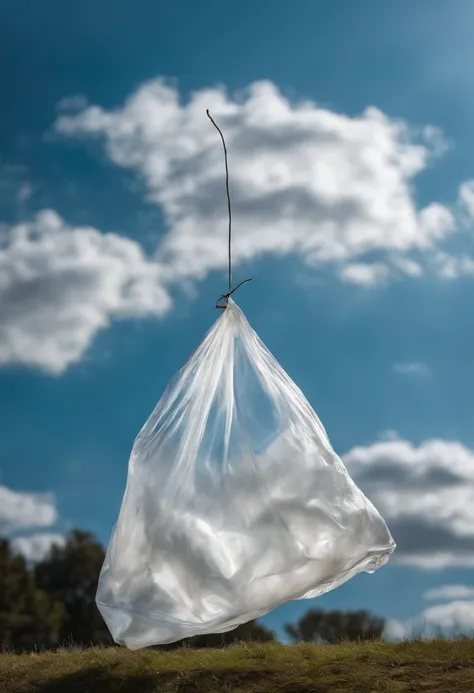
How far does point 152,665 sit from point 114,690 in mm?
367

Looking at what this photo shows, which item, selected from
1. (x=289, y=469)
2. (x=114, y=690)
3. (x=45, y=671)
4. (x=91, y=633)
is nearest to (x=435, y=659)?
(x=289, y=469)

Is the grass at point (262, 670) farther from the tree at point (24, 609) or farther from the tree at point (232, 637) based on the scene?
the tree at point (24, 609)

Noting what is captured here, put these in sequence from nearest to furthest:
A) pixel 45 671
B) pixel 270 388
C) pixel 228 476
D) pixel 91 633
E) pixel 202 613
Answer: pixel 202 613 → pixel 228 476 → pixel 270 388 → pixel 45 671 → pixel 91 633

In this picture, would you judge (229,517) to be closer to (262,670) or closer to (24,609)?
(262,670)

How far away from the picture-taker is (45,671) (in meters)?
6.37

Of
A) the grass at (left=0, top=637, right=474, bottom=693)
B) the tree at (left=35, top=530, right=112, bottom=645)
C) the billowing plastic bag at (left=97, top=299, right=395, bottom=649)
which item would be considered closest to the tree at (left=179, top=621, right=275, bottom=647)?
the grass at (left=0, top=637, right=474, bottom=693)

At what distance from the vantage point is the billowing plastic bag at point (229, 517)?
16.8 feet

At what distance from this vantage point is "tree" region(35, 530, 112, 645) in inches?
685

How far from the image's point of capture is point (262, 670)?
5758 mm

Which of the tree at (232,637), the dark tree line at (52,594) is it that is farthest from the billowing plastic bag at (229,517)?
the dark tree line at (52,594)

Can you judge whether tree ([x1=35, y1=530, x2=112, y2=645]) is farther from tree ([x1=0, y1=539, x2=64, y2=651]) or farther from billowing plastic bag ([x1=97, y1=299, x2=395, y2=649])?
billowing plastic bag ([x1=97, y1=299, x2=395, y2=649])

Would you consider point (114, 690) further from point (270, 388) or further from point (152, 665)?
point (270, 388)

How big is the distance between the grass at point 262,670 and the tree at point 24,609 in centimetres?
1117

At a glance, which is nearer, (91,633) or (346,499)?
(346,499)
